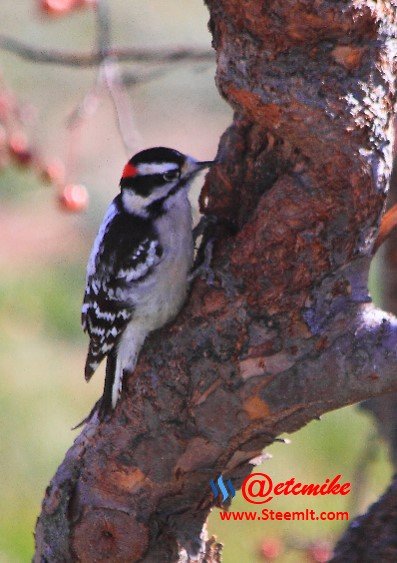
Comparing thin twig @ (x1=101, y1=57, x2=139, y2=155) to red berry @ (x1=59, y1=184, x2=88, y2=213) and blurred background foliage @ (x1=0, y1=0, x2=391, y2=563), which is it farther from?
red berry @ (x1=59, y1=184, x2=88, y2=213)

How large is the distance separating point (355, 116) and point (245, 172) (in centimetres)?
45

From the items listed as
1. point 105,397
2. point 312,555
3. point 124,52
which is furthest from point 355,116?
point 312,555

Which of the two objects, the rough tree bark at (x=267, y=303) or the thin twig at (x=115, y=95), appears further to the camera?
the thin twig at (x=115, y=95)

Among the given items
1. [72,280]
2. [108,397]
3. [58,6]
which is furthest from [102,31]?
[72,280]

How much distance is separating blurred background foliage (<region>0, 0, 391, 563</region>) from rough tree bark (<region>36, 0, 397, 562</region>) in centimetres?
126

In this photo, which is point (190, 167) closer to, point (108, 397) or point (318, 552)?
point (108, 397)

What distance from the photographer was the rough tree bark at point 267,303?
2.68 meters

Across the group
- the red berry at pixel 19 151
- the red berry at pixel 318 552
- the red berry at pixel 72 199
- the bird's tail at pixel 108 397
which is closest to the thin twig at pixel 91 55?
the red berry at pixel 19 151

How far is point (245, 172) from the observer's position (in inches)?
119

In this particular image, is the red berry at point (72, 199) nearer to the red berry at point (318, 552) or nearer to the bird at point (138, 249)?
the bird at point (138, 249)

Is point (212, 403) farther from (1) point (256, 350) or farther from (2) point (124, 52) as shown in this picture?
(2) point (124, 52)

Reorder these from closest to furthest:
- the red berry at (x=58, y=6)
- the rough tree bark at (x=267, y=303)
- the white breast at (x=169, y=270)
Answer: the rough tree bark at (x=267, y=303) → the white breast at (x=169, y=270) → the red berry at (x=58, y=6)

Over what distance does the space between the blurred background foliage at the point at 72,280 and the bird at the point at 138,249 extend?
1.68 ft

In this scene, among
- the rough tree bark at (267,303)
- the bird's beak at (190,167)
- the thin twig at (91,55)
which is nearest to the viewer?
the rough tree bark at (267,303)
